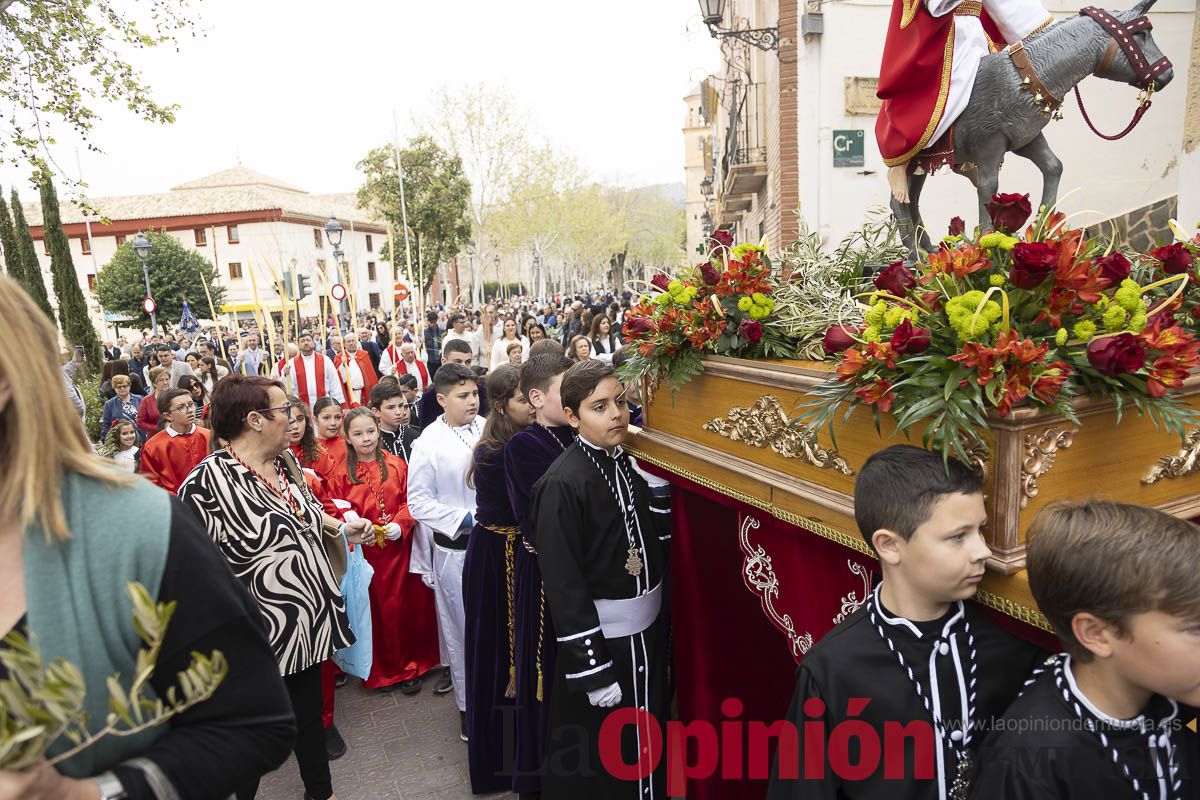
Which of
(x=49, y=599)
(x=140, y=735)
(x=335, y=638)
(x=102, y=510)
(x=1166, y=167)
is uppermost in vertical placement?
(x=1166, y=167)

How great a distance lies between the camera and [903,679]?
5.55 ft

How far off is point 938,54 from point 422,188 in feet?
98.3

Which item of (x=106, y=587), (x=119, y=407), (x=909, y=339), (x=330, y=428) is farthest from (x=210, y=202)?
(x=909, y=339)

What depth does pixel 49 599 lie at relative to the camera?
115 centimetres

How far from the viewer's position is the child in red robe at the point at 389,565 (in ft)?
14.8

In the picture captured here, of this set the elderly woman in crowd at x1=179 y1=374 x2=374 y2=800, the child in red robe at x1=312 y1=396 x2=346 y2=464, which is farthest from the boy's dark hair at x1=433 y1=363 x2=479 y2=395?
the elderly woman in crowd at x1=179 y1=374 x2=374 y2=800

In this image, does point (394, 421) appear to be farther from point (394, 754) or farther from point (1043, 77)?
point (1043, 77)

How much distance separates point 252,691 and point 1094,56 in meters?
2.69

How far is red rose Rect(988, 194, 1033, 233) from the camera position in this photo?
5.71 ft

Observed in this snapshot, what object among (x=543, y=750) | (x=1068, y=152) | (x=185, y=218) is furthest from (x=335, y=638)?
(x=185, y=218)

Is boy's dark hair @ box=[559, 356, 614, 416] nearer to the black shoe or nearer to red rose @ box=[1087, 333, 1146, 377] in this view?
red rose @ box=[1087, 333, 1146, 377]

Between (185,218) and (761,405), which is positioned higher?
(185,218)

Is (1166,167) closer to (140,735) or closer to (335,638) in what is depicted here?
(335,638)

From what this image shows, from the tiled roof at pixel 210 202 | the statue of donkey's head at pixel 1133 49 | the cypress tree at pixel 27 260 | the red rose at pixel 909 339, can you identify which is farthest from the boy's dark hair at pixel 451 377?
the tiled roof at pixel 210 202
